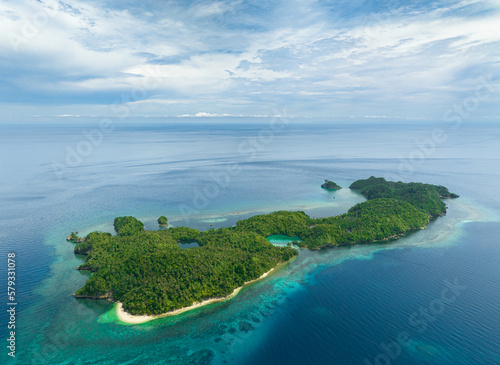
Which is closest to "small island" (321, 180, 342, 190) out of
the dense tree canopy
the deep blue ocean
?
the dense tree canopy

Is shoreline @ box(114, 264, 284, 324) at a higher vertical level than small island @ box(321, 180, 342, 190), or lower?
lower

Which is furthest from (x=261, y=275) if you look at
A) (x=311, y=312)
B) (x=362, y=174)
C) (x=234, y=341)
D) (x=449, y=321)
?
(x=362, y=174)

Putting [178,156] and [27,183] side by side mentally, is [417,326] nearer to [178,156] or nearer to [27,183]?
[27,183]

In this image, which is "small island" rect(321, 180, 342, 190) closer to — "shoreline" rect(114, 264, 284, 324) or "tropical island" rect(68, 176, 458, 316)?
"tropical island" rect(68, 176, 458, 316)

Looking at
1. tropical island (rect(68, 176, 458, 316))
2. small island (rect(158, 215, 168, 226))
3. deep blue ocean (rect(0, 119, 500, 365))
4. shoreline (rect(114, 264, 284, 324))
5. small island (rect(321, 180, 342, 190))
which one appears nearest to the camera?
deep blue ocean (rect(0, 119, 500, 365))

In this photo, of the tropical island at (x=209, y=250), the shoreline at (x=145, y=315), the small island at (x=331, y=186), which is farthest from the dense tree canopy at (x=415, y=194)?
the shoreline at (x=145, y=315)

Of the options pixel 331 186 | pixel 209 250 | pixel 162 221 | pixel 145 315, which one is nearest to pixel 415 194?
pixel 331 186

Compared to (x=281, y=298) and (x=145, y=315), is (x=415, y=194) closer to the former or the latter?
(x=281, y=298)

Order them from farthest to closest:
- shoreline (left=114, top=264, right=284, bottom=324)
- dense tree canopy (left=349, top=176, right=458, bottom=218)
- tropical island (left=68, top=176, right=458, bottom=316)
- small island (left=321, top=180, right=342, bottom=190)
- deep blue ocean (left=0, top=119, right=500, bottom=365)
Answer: small island (left=321, top=180, right=342, bottom=190)
dense tree canopy (left=349, top=176, right=458, bottom=218)
tropical island (left=68, top=176, right=458, bottom=316)
shoreline (left=114, top=264, right=284, bottom=324)
deep blue ocean (left=0, top=119, right=500, bottom=365)

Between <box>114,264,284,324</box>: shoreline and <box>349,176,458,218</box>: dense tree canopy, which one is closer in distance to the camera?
<box>114,264,284,324</box>: shoreline
